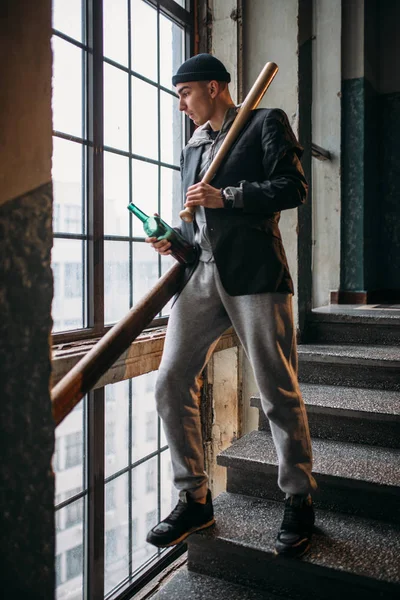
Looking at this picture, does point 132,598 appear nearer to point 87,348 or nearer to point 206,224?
point 87,348

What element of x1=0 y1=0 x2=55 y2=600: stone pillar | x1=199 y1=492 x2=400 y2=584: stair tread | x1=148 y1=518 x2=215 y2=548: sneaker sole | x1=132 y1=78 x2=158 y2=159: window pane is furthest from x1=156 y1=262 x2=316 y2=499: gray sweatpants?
x1=132 y1=78 x2=158 y2=159: window pane

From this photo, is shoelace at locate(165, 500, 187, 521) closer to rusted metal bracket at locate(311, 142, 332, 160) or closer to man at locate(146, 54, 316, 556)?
man at locate(146, 54, 316, 556)

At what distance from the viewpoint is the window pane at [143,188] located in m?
3.03

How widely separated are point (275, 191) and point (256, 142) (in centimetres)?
23

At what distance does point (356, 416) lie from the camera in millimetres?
2477

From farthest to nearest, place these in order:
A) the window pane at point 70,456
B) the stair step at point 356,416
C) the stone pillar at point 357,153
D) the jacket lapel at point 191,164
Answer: the stone pillar at point 357,153
the window pane at point 70,456
the stair step at point 356,416
the jacket lapel at point 191,164

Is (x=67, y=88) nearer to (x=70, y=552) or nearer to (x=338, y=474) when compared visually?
(x=338, y=474)

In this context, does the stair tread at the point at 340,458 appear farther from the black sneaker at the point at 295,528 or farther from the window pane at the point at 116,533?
the window pane at the point at 116,533

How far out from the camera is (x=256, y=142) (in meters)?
1.87

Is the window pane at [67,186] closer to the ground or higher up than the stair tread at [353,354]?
higher up

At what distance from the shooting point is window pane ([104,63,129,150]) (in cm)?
279

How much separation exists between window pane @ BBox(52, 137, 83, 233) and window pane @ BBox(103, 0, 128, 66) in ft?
2.03

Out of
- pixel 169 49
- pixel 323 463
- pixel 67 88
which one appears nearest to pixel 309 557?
pixel 323 463

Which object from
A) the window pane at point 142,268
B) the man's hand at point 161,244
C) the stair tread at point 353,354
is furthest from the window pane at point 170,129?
the man's hand at point 161,244
